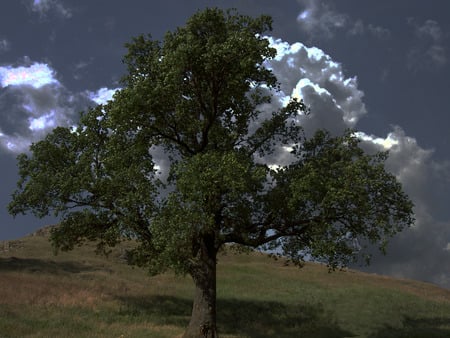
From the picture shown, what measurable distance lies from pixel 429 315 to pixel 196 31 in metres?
39.8

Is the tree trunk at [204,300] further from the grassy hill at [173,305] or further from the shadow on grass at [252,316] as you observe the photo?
the shadow on grass at [252,316]

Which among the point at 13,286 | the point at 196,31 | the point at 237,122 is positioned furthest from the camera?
the point at 13,286

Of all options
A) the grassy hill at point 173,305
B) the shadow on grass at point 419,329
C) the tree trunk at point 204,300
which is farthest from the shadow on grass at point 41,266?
the shadow on grass at point 419,329

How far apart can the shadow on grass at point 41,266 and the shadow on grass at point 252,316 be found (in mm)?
16181

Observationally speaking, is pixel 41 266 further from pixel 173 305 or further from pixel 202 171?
pixel 202 171

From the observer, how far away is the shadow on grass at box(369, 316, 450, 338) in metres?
37.1

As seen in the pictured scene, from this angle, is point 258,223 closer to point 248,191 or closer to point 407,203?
point 248,191

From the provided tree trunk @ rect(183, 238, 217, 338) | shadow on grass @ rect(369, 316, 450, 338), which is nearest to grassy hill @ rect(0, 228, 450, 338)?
shadow on grass @ rect(369, 316, 450, 338)

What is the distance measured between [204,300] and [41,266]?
35.0m

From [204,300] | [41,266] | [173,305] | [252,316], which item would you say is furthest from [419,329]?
[41,266]

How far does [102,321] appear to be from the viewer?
36281mm

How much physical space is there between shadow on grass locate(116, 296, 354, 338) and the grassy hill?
9cm

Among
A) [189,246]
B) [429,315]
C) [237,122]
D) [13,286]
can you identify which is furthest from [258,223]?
[429,315]

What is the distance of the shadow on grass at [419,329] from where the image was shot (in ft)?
122
